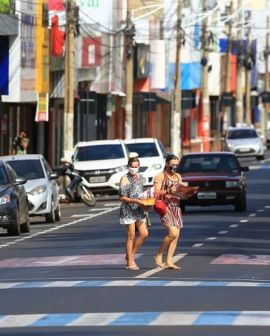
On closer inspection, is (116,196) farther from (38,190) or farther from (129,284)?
(129,284)

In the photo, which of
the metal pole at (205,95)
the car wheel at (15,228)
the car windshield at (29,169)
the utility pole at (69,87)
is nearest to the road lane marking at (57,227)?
the car wheel at (15,228)

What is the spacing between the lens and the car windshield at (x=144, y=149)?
49156mm

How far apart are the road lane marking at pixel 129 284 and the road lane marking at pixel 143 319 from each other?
3.54m

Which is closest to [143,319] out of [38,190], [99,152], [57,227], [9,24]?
[57,227]

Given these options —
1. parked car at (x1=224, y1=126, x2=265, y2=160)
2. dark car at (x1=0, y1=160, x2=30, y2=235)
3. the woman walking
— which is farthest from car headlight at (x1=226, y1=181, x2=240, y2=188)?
parked car at (x1=224, y1=126, x2=265, y2=160)

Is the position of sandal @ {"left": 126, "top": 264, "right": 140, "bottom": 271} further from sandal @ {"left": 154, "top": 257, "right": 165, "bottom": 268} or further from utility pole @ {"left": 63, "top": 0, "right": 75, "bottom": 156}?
utility pole @ {"left": 63, "top": 0, "right": 75, "bottom": 156}

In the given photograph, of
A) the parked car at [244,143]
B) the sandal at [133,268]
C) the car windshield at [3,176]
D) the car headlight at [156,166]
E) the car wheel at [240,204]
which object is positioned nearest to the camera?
the sandal at [133,268]

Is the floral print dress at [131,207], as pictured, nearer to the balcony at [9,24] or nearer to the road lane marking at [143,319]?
the road lane marking at [143,319]

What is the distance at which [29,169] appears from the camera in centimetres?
3703

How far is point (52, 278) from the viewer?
21.0m

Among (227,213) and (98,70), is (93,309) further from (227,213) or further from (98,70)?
(98,70)

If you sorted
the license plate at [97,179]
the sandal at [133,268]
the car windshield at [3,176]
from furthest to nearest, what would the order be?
the license plate at [97,179] → the car windshield at [3,176] → the sandal at [133,268]

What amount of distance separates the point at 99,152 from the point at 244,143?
32963 millimetres

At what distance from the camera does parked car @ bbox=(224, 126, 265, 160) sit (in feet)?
259
